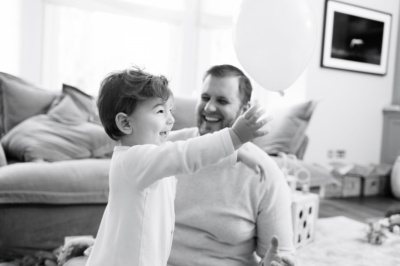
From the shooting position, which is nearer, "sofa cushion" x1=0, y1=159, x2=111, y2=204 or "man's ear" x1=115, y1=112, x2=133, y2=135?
"man's ear" x1=115, y1=112, x2=133, y2=135

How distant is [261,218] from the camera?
1.14 metres

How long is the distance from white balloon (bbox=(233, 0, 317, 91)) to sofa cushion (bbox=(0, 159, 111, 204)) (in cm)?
99

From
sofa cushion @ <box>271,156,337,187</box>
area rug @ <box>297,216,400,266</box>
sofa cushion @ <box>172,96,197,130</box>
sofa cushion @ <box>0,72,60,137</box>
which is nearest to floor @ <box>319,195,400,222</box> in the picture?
area rug @ <box>297,216,400,266</box>

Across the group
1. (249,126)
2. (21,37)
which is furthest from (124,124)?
(21,37)

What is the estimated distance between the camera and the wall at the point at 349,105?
396cm

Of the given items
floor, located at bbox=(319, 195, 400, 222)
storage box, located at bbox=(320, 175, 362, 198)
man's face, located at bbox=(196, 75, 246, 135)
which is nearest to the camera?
man's face, located at bbox=(196, 75, 246, 135)

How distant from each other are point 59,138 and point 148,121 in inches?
57.9

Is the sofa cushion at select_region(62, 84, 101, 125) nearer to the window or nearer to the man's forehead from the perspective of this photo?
the window

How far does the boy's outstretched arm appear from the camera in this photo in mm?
702

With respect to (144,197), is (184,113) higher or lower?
higher

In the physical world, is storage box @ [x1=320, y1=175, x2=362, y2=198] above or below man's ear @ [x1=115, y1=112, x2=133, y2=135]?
below

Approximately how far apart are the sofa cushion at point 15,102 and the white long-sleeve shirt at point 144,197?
1.71 m

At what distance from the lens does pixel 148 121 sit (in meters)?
0.84

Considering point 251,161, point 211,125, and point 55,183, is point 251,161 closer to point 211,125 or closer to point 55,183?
point 211,125
